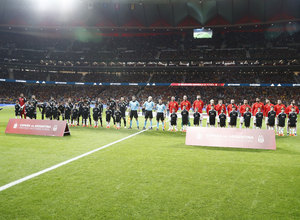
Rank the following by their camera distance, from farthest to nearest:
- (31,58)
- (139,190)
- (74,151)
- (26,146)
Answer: (31,58) < (26,146) < (74,151) < (139,190)

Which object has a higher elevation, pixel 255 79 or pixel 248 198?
pixel 255 79

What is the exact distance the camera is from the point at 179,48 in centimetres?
4975

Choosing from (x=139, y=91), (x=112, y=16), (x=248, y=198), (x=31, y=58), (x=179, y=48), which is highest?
(x=112, y=16)

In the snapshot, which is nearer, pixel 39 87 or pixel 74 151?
pixel 74 151

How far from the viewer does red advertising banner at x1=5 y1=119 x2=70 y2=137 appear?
11.6 meters

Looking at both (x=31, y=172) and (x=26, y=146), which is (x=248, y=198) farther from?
(x=26, y=146)

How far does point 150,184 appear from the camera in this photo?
17.4 feet

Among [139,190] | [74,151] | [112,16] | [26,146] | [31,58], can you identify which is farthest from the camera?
[31,58]

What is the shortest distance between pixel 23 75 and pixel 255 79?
49.4 metres

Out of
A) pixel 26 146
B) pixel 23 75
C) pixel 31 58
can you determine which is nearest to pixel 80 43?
pixel 31 58

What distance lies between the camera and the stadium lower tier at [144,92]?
39.4 metres

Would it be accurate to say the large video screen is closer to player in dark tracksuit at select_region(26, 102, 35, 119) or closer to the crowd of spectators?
the crowd of spectators

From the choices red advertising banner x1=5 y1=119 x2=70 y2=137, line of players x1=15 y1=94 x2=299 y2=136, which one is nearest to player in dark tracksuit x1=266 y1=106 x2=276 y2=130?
line of players x1=15 y1=94 x2=299 y2=136

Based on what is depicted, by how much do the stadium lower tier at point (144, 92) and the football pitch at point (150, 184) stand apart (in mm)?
32986
